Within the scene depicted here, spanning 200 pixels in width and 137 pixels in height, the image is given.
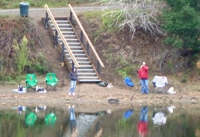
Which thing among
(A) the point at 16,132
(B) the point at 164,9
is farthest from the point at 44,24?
(A) the point at 16,132

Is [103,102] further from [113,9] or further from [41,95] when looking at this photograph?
[113,9]

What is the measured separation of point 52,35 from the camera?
3394 cm

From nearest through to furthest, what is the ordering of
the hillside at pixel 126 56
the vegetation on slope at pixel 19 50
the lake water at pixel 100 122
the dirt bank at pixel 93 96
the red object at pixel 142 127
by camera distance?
the lake water at pixel 100 122 < the red object at pixel 142 127 < the dirt bank at pixel 93 96 < the vegetation on slope at pixel 19 50 < the hillside at pixel 126 56

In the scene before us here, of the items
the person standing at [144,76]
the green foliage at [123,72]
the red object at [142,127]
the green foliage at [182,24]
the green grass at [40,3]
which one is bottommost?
the red object at [142,127]

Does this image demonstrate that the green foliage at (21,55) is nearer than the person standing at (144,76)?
No

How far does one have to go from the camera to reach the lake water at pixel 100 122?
929 inches

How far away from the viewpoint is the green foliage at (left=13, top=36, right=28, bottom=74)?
100 feet

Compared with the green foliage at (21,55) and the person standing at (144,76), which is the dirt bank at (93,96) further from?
the green foliage at (21,55)

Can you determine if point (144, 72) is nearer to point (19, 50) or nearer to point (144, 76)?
point (144, 76)

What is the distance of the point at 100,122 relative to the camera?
25.5 m

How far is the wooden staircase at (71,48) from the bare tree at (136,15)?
1.96m

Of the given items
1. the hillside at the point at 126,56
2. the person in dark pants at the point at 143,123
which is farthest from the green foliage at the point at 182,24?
the person in dark pants at the point at 143,123

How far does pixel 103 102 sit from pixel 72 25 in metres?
6.53

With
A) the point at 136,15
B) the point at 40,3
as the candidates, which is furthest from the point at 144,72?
the point at 40,3
